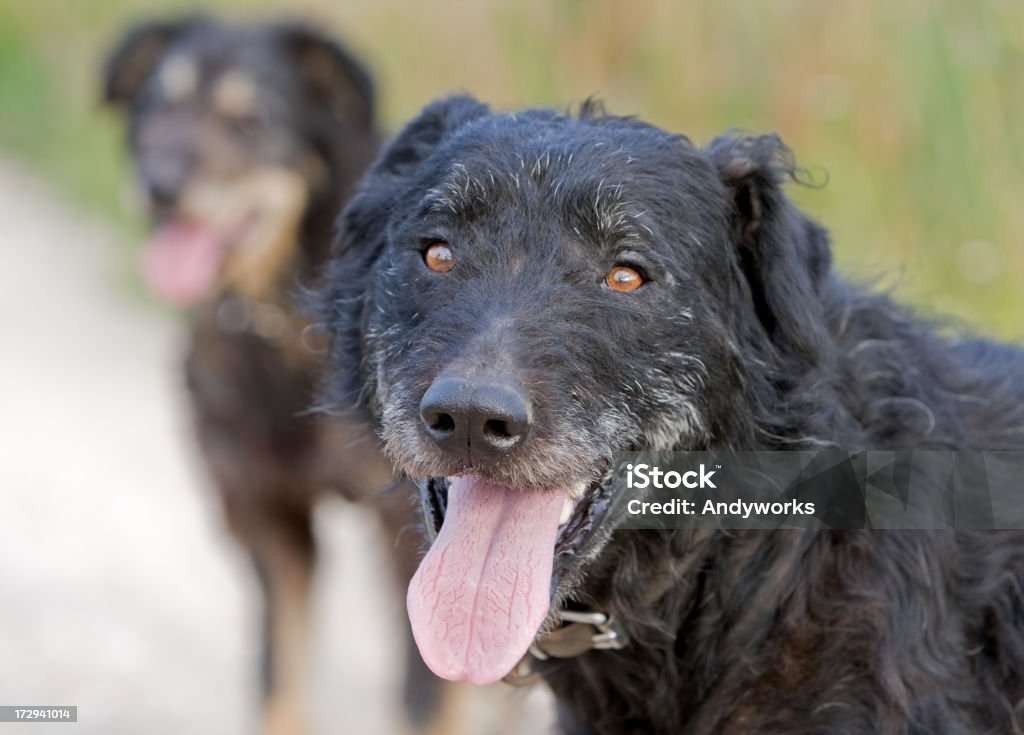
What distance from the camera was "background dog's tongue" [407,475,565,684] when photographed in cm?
283

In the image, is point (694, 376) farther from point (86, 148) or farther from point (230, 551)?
point (86, 148)

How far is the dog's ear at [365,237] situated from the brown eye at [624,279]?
2.20 feet

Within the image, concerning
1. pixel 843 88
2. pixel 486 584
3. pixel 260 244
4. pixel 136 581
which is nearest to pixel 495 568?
pixel 486 584

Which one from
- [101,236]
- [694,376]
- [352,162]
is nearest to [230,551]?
[352,162]

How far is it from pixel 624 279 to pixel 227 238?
3494 millimetres

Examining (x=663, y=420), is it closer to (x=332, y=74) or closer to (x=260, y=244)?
(x=260, y=244)

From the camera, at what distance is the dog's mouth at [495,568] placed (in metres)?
2.83

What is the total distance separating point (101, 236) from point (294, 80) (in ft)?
18.1

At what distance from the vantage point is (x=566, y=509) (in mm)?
3021

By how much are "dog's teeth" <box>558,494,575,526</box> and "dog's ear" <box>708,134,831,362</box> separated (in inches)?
25.7

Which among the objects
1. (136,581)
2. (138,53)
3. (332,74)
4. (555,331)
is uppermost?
(138,53)

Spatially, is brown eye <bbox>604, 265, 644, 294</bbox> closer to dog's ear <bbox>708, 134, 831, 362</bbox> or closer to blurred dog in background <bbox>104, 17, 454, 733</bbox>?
dog's ear <bbox>708, 134, 831, 362</bbox>

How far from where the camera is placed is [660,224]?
10.2 ft

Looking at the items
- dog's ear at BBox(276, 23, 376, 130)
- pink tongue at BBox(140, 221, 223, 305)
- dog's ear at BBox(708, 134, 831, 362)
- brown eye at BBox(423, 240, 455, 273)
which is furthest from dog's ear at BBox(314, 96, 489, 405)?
dog's ear at BBox(276, 23, 376, 130)
